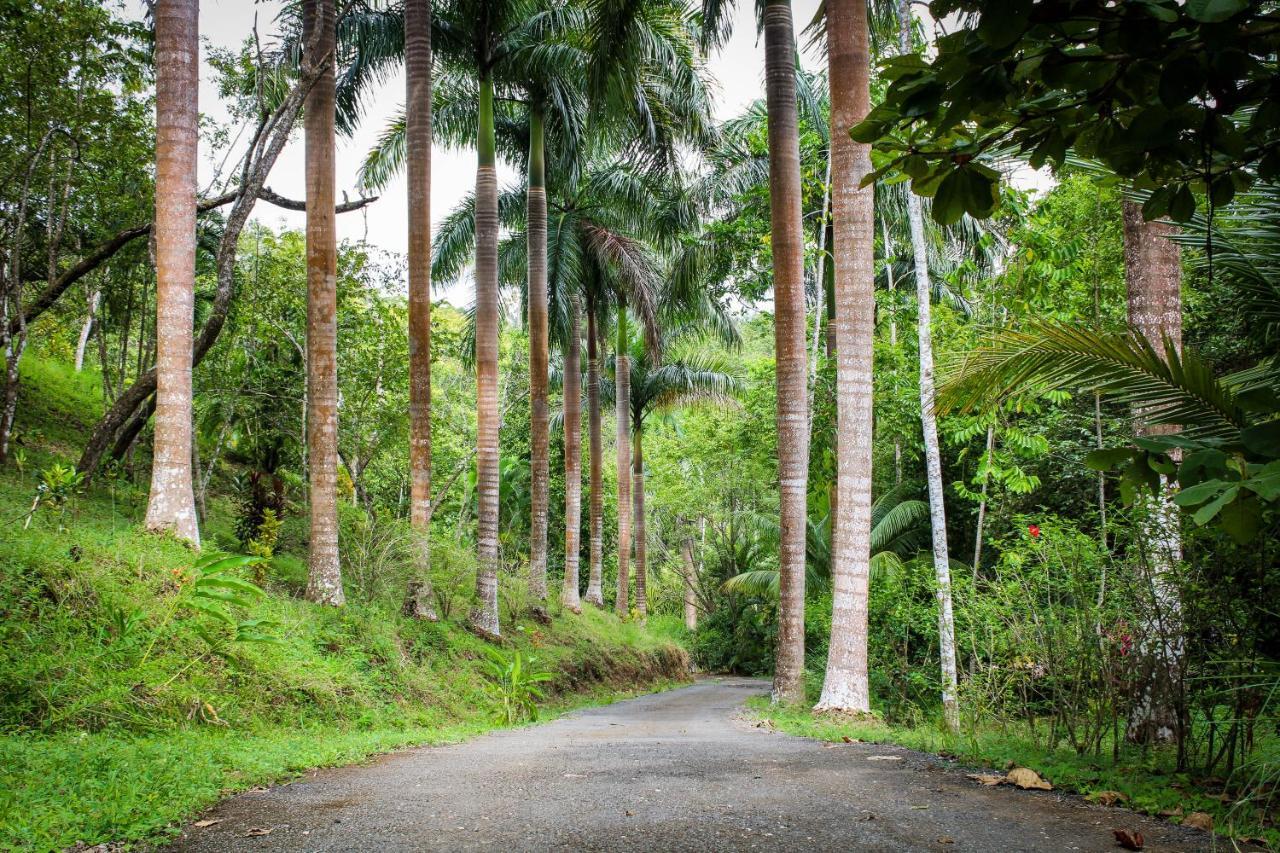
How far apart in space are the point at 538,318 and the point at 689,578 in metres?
24.6

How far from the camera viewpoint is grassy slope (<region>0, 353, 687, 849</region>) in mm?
4293

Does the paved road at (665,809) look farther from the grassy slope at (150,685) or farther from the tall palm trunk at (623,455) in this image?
the tall palm trunk at (623,455)

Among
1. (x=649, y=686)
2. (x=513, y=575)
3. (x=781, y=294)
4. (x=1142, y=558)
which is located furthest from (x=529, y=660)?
(x=1142, y=558)

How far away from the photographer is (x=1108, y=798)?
4312mm

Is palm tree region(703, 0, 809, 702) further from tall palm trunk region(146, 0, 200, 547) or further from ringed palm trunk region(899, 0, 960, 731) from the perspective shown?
tall palm trunk region(146, 0, 200, 547)

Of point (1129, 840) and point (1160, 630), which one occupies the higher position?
point (1160, 630)

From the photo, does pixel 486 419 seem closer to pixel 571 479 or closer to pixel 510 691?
pixel 510 691

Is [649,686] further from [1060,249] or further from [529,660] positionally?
[1060,249]

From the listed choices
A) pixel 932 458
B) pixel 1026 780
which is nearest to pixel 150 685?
pixel 1026 780

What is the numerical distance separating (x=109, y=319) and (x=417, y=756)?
1274 centimetres

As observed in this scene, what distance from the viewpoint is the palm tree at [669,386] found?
91.7 ft

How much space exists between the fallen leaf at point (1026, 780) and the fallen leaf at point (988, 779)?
5cm

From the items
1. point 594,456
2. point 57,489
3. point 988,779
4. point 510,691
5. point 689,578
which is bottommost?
point 689,578

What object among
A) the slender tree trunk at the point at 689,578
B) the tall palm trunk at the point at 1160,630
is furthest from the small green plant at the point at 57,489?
the slender tree trunk at the point at 689,578
